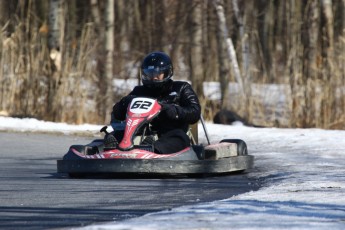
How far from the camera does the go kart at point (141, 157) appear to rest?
11.4 metres

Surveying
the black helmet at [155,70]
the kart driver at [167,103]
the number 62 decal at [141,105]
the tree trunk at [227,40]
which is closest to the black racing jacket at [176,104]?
the kart driver at [167,103]

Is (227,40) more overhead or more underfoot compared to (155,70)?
more overhead

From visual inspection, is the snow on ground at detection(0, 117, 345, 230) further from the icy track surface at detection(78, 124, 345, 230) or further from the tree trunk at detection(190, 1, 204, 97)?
the tree trunk at detection(190, 1, 204, 97)

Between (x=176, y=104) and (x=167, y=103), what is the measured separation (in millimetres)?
108

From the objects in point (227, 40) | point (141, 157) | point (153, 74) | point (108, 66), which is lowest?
point (141, 157)

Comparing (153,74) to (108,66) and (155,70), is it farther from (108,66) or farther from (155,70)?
(108,66)

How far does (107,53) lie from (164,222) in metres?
17.9

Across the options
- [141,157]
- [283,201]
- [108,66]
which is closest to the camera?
[283,201]

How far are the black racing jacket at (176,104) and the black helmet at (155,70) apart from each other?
0.39ft

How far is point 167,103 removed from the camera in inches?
503

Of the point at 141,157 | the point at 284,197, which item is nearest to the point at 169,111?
the point at 141,157

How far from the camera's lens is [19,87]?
21.2 meters

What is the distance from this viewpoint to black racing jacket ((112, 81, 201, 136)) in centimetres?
1245

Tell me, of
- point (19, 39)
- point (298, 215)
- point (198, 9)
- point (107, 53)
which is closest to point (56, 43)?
point (19, 39)
